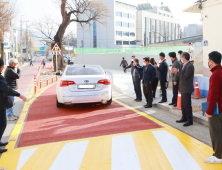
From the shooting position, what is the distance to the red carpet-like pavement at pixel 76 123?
574cm

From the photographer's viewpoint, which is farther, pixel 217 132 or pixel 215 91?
pixel 217 132

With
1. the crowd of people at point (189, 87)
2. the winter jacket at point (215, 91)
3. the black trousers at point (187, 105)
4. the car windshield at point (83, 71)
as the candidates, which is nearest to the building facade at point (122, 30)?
the car windshield at point (83, 71)

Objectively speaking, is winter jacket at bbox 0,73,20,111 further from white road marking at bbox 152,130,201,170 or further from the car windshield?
the car windshield

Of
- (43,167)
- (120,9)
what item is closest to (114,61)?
(43,167)

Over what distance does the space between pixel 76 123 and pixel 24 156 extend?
231 centimetres

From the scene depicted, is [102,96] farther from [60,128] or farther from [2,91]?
[2,91]

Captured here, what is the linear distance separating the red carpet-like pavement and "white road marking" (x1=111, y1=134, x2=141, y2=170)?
603 mm

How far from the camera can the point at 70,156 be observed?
450 centimetres

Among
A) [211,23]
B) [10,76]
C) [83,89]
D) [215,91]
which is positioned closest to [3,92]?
[10,76]

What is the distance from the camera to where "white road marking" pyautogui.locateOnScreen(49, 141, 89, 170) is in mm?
4103

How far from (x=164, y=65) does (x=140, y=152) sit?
4.58m

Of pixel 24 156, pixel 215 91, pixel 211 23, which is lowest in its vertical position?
pixel 24 156

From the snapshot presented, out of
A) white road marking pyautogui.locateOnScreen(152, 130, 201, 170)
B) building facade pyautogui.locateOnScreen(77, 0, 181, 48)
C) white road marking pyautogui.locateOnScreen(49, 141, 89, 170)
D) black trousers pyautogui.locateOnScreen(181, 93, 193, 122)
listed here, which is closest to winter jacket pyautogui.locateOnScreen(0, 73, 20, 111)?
white road marking pyautogui.locateOnScreen(49, 141, 89, 170)

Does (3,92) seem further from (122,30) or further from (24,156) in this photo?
(122,30)
